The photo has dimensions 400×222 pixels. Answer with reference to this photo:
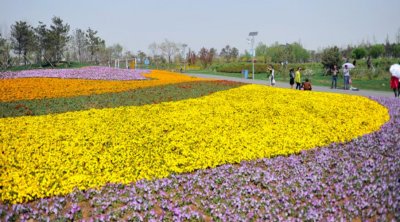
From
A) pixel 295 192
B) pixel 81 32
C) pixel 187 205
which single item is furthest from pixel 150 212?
pixel 81 32

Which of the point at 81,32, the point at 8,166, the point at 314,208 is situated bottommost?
the point at 314,208

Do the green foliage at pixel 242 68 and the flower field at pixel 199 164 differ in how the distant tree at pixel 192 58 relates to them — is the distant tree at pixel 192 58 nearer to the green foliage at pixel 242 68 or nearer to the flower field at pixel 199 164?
the green foliage at pixel 242 68

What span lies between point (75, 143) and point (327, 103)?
7.56 metres

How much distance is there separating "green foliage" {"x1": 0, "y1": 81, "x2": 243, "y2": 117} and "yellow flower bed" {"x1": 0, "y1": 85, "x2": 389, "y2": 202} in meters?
1.04

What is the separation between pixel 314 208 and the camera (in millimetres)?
4617

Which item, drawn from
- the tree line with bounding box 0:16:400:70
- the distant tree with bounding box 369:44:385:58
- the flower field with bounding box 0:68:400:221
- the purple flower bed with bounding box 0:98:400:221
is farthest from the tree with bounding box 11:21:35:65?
the distant tree with bounding box 369:44:385:58

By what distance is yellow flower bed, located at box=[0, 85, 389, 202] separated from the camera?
5172mm

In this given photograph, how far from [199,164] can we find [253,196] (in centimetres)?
120

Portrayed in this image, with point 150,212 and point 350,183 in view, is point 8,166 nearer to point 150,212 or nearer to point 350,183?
point 150,212

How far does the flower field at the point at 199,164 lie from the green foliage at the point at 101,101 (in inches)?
12.6

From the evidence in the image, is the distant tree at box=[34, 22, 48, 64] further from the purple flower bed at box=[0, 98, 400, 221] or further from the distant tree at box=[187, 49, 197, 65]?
the purple flower bed at box=[0, 98, 400, 221]

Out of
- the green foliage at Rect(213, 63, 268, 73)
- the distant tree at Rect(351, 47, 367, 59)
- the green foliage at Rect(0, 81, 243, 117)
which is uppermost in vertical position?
the distant tree at Rect(351, 47, 367, 59)

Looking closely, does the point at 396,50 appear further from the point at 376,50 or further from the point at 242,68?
the point at 242,68

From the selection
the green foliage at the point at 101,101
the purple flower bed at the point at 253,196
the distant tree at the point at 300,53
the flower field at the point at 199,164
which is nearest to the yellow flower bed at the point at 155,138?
the flower field at the point at 199,164
